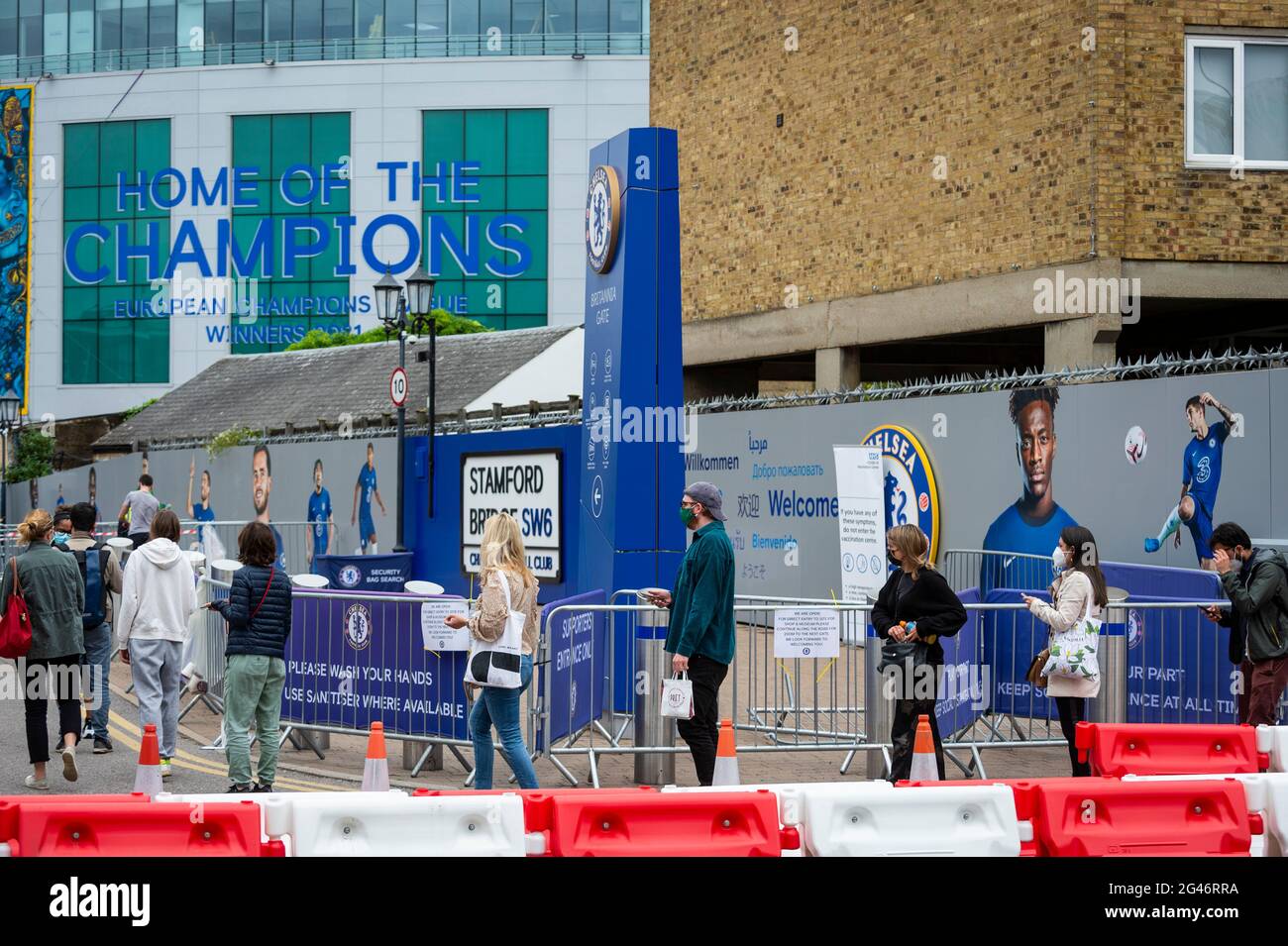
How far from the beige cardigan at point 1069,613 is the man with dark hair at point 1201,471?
4535mm

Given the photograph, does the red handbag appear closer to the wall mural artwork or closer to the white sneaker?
the white sneaker

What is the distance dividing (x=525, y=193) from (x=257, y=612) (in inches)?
2183

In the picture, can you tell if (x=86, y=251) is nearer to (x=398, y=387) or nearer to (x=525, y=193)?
(x=525, y=193)

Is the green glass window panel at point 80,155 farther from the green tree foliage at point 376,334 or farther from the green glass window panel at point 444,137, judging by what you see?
the green tree foliage at point 376,334

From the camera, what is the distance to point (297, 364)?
37.3 metres

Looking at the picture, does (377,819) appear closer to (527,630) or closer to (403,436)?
(527,630)

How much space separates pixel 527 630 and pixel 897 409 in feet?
31.5

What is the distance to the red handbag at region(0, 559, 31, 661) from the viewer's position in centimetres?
991

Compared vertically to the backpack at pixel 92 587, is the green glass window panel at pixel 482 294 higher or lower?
higher

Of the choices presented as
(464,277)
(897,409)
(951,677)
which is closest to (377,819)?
(951,677)

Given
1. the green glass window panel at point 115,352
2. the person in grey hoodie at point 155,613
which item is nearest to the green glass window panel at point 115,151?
the green glass window panel at point 115,352

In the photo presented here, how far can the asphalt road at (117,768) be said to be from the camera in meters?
9.95

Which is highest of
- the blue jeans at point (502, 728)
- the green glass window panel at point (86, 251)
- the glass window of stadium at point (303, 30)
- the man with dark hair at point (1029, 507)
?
the glass window of stadium at point (303, 30)

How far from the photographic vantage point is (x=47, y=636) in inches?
395
